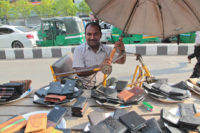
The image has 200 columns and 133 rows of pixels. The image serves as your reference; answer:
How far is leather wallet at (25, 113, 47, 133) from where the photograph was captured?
889mm

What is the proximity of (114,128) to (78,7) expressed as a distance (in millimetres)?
26205

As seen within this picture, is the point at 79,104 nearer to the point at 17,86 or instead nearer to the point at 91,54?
the point at 17,86

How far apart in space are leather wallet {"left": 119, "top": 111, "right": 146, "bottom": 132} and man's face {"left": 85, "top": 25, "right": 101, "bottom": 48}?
4.69 ft

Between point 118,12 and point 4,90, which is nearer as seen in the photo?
point 4,90

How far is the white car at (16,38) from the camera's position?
7852 mm

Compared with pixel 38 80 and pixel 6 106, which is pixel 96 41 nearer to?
pixel 6 106

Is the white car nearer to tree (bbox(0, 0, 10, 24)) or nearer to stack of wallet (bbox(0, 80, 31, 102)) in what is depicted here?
stack of wallet (bbox(0, 80, 31, 102))

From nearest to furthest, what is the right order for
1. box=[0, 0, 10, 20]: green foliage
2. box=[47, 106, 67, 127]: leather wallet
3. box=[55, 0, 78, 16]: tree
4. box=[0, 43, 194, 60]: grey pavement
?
box=[47, 106, 67, 127]: leather wallet < box=[0, 43, 194, 60]: grey pavement < box=[0, 0, 10, 20]: green foliage < box=[55, 0, 78, 16]: tree

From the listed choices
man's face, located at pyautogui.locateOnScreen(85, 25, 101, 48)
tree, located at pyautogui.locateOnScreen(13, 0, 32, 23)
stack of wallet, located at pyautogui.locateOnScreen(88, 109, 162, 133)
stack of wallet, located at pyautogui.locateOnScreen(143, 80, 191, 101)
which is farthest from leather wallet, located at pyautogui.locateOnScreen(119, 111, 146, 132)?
tree, located at pyautogui.locateOnScreen(13, 0, 32, 23)

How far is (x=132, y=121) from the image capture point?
3.17 ft

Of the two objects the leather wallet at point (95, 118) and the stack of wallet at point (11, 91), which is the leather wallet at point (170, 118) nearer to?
the leather wallet at point (95, 118)

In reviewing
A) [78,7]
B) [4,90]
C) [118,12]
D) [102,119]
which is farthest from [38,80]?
[78,7]

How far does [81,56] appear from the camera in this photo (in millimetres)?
2311

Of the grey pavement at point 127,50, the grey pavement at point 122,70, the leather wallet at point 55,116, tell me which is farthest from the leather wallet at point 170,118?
the grey pavement at point 127,50
